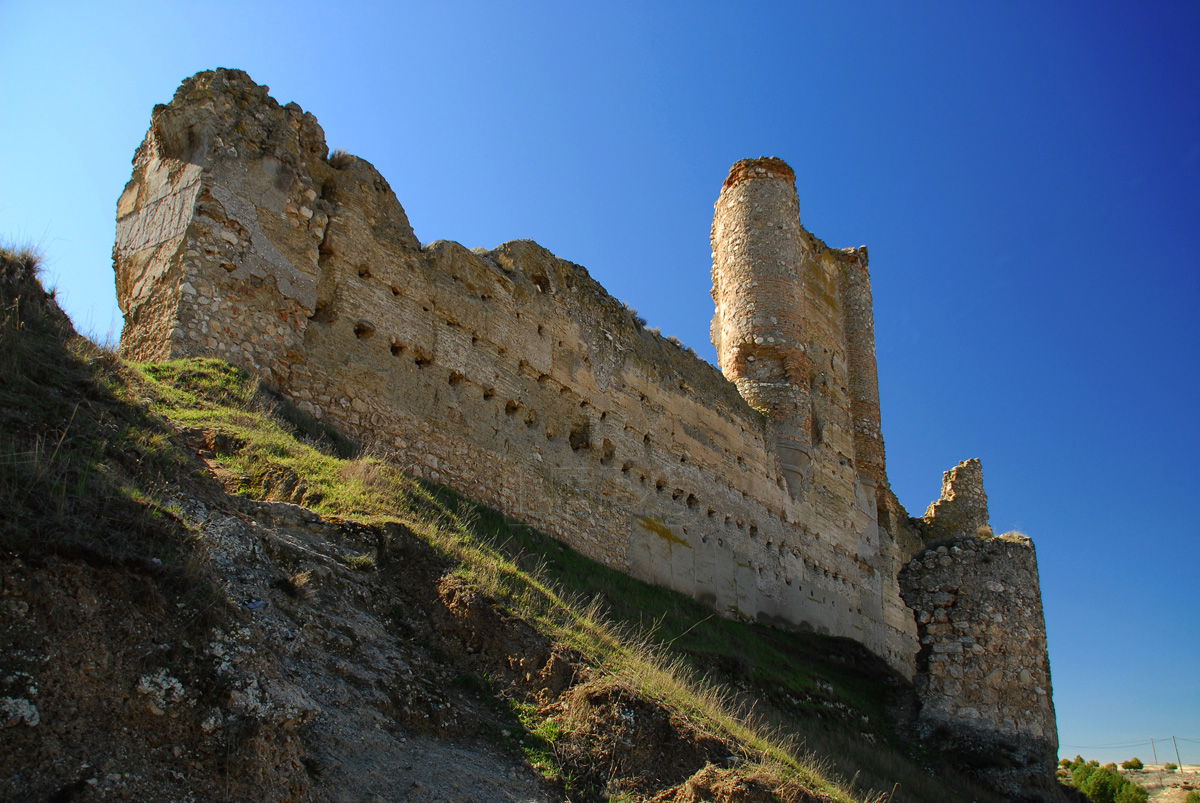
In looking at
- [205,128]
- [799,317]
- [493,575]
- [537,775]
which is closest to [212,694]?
[537,775]

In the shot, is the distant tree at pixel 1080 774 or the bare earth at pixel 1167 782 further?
the distant tree at pixel 1080 774

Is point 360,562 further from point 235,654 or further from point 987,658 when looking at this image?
point 987,658

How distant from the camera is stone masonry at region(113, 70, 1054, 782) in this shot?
892 cm

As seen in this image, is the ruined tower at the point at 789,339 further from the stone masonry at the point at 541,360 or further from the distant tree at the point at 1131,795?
the distant tree at the point at 1131,795

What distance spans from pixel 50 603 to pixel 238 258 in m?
6.48

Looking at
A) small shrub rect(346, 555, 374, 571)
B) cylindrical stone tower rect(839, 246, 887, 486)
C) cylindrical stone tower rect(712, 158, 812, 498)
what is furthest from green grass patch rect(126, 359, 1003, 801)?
cylindrical stone tower rect(839, 246, 887, 486)

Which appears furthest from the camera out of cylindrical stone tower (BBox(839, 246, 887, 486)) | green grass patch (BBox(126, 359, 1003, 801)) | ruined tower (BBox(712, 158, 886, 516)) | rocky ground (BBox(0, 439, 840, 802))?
cylindrical stone tower (BBox(839, 246, 887, 486))

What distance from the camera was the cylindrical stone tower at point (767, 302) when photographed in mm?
18078

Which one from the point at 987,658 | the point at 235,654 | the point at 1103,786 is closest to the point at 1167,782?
the point at 1103,786

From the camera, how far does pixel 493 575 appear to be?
5.73 meters

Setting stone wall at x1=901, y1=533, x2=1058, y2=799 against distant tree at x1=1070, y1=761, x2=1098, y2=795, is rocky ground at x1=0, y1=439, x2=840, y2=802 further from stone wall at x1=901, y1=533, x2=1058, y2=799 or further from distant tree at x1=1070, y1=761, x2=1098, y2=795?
distant tree at x1=1070, y1=761, x2=1098, y2=795

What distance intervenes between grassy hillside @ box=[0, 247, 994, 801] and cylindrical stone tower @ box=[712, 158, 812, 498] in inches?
373

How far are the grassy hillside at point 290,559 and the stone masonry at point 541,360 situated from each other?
3.50 ft

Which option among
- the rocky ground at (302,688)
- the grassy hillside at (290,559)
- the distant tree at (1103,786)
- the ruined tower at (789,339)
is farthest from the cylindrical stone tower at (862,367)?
the rocky ground at (302,688)
